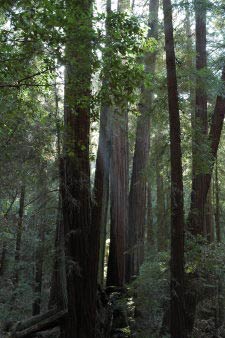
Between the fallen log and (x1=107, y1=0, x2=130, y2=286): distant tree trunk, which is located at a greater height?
(x1=107, y1=0, x2=130, y2=286): distant tree trunk

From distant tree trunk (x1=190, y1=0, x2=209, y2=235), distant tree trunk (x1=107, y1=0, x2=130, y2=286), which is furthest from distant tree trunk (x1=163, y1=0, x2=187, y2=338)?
distant tree trunk (x1=107, y1=0, x2=130, y2=286)

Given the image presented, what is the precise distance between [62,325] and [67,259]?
139 centimetres

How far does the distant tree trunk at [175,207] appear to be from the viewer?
7020mm

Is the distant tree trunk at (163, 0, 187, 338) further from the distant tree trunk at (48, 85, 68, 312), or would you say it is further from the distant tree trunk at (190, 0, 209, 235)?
the distant tree trunk at (48, 85, 68, 312)

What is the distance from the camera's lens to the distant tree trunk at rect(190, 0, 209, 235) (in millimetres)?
8359

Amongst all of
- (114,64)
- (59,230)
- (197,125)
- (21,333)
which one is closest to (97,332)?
A: (21,333)

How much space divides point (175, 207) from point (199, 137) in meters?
2.04

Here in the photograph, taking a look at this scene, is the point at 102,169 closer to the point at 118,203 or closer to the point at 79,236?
the point at 79,236

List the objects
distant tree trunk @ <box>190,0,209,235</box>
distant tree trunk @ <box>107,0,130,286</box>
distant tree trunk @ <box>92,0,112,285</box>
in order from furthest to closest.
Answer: distant tree trunk @ <box>107,0,130,286</box>
distant tree trunk @ <box>190,0,209,235</box>
distant tree trunk @ <box>92,0,112,285</box>

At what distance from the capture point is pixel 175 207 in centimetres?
728

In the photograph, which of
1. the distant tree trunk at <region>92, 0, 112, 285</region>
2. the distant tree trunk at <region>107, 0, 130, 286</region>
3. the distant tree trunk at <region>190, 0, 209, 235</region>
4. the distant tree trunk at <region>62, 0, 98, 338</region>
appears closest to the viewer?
the distant tree trunk at <region>62, 0, 98, 338</region>

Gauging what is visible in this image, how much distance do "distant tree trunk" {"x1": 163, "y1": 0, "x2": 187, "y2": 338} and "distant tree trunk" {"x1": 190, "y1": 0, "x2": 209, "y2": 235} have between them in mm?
1083

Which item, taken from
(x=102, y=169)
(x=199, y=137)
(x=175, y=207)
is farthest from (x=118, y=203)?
(x=175, y=207)

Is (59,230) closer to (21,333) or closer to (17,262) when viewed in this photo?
(21,333)
